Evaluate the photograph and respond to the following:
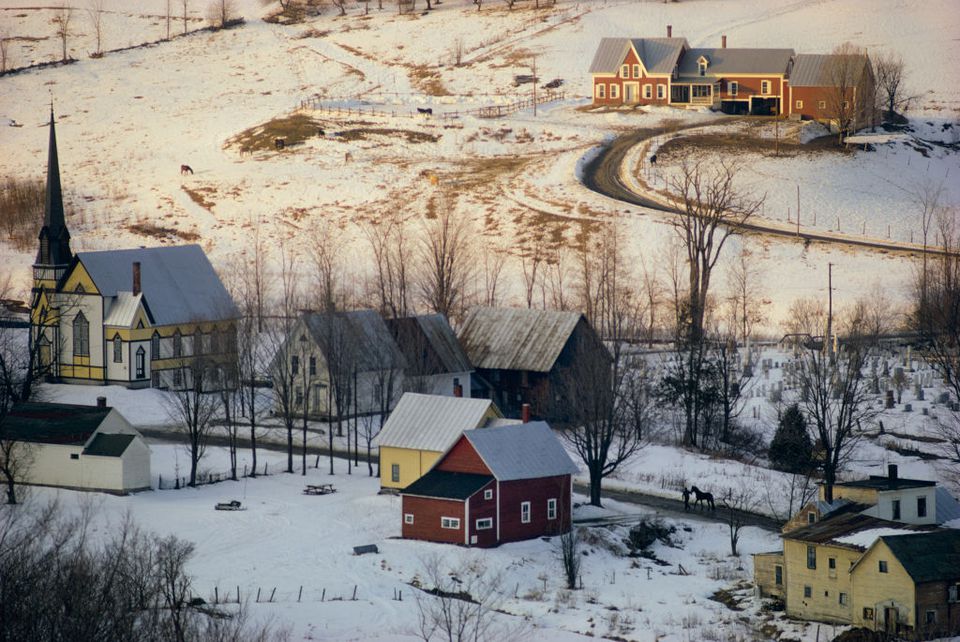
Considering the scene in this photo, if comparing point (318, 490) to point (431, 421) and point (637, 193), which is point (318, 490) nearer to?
point (431, 421)

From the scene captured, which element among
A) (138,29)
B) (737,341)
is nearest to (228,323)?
(737,341)

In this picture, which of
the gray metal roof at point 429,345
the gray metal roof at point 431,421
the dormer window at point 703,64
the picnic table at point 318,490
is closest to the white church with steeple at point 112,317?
the gray metal roof at point 429,345

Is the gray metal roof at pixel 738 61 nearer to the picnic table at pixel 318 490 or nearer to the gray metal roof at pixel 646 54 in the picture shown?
the gray metal roof at pixel 646 54

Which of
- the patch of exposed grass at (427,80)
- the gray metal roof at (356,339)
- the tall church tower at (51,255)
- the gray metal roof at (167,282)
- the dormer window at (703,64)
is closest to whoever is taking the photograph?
the gray metal roof at (356,339)

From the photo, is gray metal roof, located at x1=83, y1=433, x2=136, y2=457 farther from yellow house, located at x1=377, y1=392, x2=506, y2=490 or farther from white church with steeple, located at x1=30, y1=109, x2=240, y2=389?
white church with steeple, located at x1=30, y1=109, x2=240, y2=389

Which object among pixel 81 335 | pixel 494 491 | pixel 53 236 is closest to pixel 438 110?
pixel 53 236

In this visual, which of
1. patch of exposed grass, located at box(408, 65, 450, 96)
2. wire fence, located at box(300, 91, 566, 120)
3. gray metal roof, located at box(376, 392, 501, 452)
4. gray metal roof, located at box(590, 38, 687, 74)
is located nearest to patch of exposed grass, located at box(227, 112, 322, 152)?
wire fence, located at box(300, 91, 566, 120)

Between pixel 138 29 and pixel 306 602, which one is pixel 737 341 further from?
pixel 138 29
